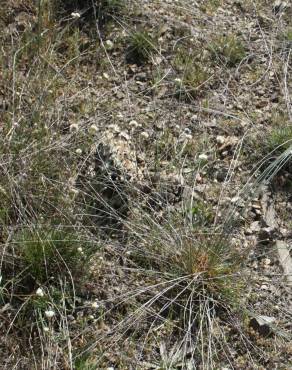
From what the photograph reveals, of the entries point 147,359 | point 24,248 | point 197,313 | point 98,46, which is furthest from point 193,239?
point 98,46

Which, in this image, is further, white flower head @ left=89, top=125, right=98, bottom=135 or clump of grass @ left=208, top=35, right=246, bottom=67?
clump of grass @ left=208, top=35, right=246, bottom=67

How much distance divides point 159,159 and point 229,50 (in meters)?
1.20

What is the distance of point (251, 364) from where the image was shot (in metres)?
3.28

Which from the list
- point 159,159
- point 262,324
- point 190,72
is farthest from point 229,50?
point 262,324

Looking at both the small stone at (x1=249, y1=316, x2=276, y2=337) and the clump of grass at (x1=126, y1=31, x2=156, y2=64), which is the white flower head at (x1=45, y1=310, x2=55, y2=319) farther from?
the clump of grass at (x1=126, y1=31, x2=156, y2=64)

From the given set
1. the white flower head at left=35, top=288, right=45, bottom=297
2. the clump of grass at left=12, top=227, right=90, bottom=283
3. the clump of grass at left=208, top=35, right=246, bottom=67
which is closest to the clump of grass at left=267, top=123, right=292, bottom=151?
Result: the clump of grass at left=208, top=35, right=246, bottom=67

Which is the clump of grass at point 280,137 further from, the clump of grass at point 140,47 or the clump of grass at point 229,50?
the clump of grass at point 140,47

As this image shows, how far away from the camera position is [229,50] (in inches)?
187

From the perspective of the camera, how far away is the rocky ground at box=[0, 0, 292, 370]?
328 centimetres

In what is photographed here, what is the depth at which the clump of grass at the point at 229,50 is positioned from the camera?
4.75 metres

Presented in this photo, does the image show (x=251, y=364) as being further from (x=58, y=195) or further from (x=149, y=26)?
(x=149, y=26)

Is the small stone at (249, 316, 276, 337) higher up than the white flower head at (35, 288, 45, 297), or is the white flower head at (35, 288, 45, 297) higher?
the white flower head at (35, 288, 45, 297)

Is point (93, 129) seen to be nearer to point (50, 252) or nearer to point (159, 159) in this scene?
point (159, 159)

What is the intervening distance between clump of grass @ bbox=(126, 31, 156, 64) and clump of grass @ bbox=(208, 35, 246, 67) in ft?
1.40
